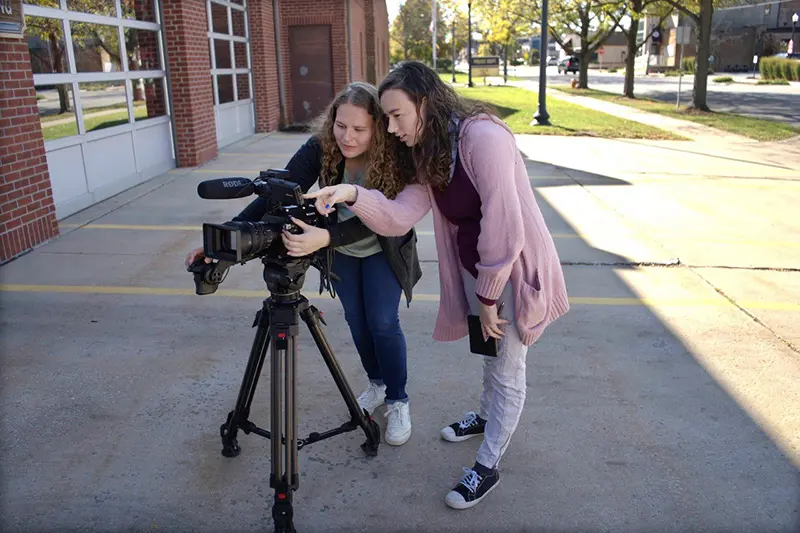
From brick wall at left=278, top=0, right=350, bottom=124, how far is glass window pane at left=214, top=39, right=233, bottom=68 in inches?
128

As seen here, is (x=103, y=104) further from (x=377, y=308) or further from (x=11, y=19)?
(x=377, y=308)

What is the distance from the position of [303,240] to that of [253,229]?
0.62 ft

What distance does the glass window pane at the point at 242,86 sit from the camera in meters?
14.4

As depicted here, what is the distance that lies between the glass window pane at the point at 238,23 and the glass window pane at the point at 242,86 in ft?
2.83

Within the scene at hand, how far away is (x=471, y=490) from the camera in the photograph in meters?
2.70

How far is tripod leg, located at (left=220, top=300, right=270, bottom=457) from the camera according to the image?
2568mm

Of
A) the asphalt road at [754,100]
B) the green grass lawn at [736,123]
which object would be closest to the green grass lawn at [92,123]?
the green grass lawn at [736,123]

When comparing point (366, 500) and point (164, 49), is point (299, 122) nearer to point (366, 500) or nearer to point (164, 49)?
point (164, 49)

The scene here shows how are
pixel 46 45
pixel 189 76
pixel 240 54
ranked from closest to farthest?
1. pixel 46 45
2. pixel 189 76
3. pixel 240 54

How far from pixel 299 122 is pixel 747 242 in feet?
42.5

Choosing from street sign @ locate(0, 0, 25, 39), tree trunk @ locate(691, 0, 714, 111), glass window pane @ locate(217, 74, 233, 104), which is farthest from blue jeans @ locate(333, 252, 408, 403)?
tree trunk @ locate(691, 0, 714, 111)

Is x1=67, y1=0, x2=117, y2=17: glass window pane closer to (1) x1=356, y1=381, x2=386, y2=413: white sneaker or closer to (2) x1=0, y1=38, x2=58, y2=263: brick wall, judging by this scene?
(2) x1=0, y1=38, x2=58, y2=263: brick wall

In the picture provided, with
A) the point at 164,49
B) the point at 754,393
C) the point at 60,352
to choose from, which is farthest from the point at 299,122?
the point at 754,393

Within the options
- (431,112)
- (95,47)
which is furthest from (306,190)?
(95,47)
